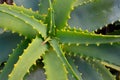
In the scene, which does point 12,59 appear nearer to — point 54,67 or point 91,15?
point 54,67

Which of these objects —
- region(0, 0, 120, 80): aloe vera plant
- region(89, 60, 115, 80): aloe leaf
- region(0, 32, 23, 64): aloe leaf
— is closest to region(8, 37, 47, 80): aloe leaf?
region(0, 0, 120, 80): aloe vera plant

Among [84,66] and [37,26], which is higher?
[37,26]

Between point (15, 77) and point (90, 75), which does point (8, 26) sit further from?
point (90, 75)

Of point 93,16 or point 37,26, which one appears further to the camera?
point 93,16

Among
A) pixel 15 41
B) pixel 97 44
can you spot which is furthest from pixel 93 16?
pixel 15 41

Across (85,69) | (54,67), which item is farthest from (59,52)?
(85,69)

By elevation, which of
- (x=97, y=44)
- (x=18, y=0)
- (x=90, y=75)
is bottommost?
(x=90, y=75)
